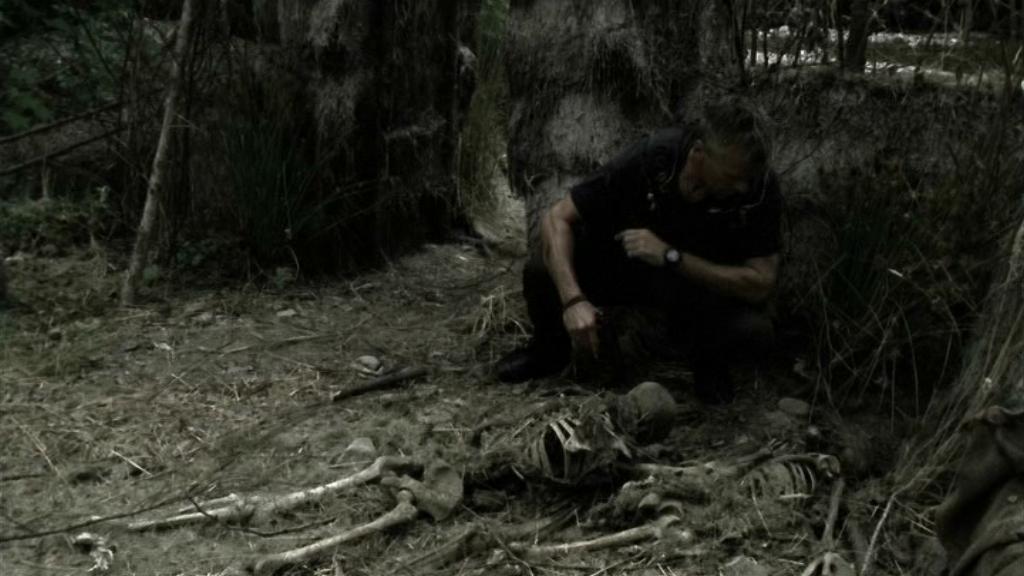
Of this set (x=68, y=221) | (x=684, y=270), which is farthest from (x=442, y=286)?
(x=684, y=270)

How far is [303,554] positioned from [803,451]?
1565mm

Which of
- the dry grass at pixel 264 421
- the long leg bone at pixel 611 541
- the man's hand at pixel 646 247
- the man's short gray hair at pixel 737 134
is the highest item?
the man's short gray hair at pixel 737 134

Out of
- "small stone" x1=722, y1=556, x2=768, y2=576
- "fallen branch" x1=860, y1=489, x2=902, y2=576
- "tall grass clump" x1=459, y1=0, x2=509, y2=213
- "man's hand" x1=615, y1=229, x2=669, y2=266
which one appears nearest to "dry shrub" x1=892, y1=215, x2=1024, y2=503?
"fallen branch" x1=860, y1=489, x2=902, y2=576

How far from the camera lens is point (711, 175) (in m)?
4.23

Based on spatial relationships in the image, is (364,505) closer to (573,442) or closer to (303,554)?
(303,554)

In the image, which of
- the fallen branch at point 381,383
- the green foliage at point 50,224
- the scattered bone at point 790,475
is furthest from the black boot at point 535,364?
the green foliage at point 50,224

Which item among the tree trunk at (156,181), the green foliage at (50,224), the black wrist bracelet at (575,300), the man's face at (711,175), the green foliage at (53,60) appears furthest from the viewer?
the green foliage at (53,60)

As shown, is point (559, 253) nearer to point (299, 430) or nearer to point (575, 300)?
point (575, 300)

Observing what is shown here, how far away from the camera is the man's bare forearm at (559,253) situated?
4461 millimetres

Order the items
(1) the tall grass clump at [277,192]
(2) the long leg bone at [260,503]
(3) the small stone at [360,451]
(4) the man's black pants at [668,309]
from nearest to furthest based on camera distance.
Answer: (2) the long leg bone at [260,503] → (3) the small stone at [360,451] → (4) the man's black pants at [668,309] → (1) the tall grass clump at [277,192]

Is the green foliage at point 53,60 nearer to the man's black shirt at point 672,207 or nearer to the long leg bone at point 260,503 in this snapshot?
the man's black shirt at point 672,207

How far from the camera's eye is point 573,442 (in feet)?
13.3

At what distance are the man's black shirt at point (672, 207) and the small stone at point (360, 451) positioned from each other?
1.01 m

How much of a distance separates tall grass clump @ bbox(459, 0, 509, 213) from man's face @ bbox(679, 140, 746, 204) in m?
2.83
